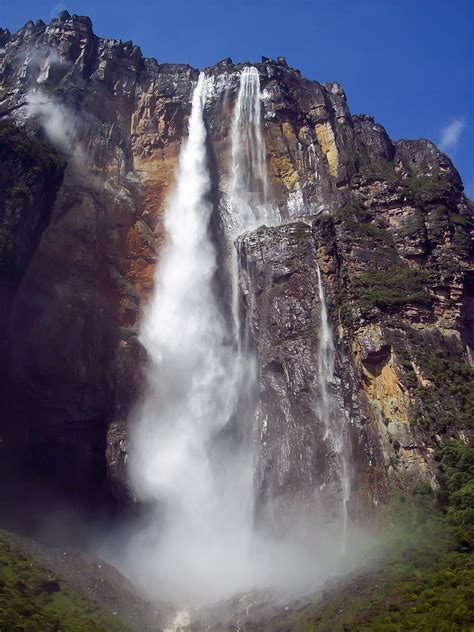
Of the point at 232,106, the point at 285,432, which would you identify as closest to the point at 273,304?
the point at 285,432

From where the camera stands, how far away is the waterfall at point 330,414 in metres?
30.5

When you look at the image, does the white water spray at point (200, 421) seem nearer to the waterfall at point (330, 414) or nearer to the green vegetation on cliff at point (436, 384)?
the waterfall at point (330, 414)

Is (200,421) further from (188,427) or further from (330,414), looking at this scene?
(330,414)

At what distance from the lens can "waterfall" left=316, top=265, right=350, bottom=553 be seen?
30528 mm

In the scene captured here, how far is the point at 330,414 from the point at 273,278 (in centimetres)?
1118

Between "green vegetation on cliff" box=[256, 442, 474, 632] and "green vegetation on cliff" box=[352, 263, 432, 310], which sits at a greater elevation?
"green vegetation on cliff" box=[352, 263, 432, 310]

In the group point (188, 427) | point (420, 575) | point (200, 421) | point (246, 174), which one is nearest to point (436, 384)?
point (420, 575)

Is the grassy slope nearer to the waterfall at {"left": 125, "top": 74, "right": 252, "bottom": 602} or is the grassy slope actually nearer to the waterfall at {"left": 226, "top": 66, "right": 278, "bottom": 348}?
the waterfall at {"left": 125, "top": 74, "right": 252, "bottom": 602}

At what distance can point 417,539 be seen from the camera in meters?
23.5

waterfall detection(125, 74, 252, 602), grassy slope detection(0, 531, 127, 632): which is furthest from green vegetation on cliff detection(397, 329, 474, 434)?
grassy slope detection(0, 531, 127, 632)

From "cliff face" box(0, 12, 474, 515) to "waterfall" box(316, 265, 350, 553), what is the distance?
20.4 inches

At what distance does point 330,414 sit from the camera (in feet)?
108

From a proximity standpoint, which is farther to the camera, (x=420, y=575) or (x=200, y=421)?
(x=200, y=421)

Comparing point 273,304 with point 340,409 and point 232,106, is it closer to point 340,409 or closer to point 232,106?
point 340,409
